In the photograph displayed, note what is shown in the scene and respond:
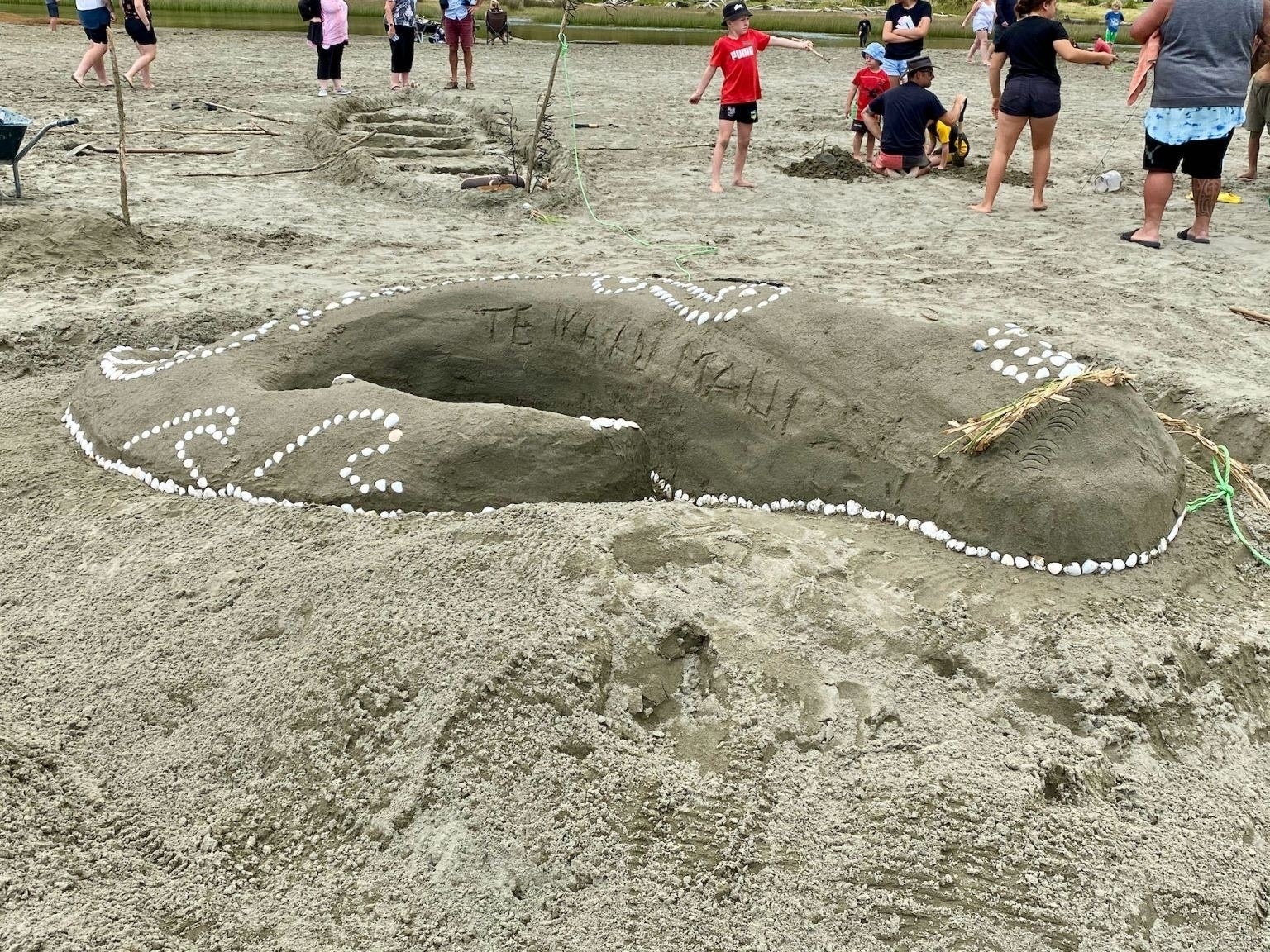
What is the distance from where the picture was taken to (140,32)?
10.4m

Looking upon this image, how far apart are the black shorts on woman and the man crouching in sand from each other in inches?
61.3

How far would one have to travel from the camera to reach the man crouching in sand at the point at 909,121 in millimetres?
8180

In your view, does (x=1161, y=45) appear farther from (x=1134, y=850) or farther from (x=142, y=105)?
(x=142, y=105)

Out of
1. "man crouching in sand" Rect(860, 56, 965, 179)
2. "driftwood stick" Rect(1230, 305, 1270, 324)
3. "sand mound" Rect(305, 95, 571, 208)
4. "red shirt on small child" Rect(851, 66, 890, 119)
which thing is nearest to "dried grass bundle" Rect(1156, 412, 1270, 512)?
"driftwood stick" Rect(1230, 305, 1270, 324)

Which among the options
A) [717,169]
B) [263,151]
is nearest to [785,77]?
[717,169]

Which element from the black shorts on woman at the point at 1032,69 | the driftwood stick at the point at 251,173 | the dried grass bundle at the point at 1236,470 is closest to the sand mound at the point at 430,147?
the driftwood stick at the point at 251,173

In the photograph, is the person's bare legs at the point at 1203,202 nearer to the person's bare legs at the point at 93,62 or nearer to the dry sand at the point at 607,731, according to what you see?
the dry sand at the point at 607,731

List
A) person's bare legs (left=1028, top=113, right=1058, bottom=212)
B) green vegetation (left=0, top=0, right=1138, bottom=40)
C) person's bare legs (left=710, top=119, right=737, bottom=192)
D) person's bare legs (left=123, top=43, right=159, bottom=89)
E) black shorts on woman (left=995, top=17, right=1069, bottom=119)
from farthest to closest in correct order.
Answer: green vegetation (left=0, top=0, right=1138, bottom=40), person's bare legs (left=123, top=43, right=159, bottom=89), person's bare legs (left=710, top=119, right=737, bottom=192), person's bare legs (left=1028, top=113, right=1058, bottom=212), black shorts on woman (left=995, top=17, right=1069, bottom=119)

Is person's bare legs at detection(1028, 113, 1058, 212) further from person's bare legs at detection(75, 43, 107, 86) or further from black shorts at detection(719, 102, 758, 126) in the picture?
person's bare legs at detection(75, 43, 107, 86)

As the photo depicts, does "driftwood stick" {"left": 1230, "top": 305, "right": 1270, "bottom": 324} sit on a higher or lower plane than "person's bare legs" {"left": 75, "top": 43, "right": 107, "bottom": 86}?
lower

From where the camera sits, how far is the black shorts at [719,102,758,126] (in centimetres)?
751

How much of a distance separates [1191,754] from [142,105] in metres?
11.0

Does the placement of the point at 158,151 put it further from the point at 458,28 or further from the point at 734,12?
the point at 734,12

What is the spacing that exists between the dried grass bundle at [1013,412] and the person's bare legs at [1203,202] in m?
3.87
